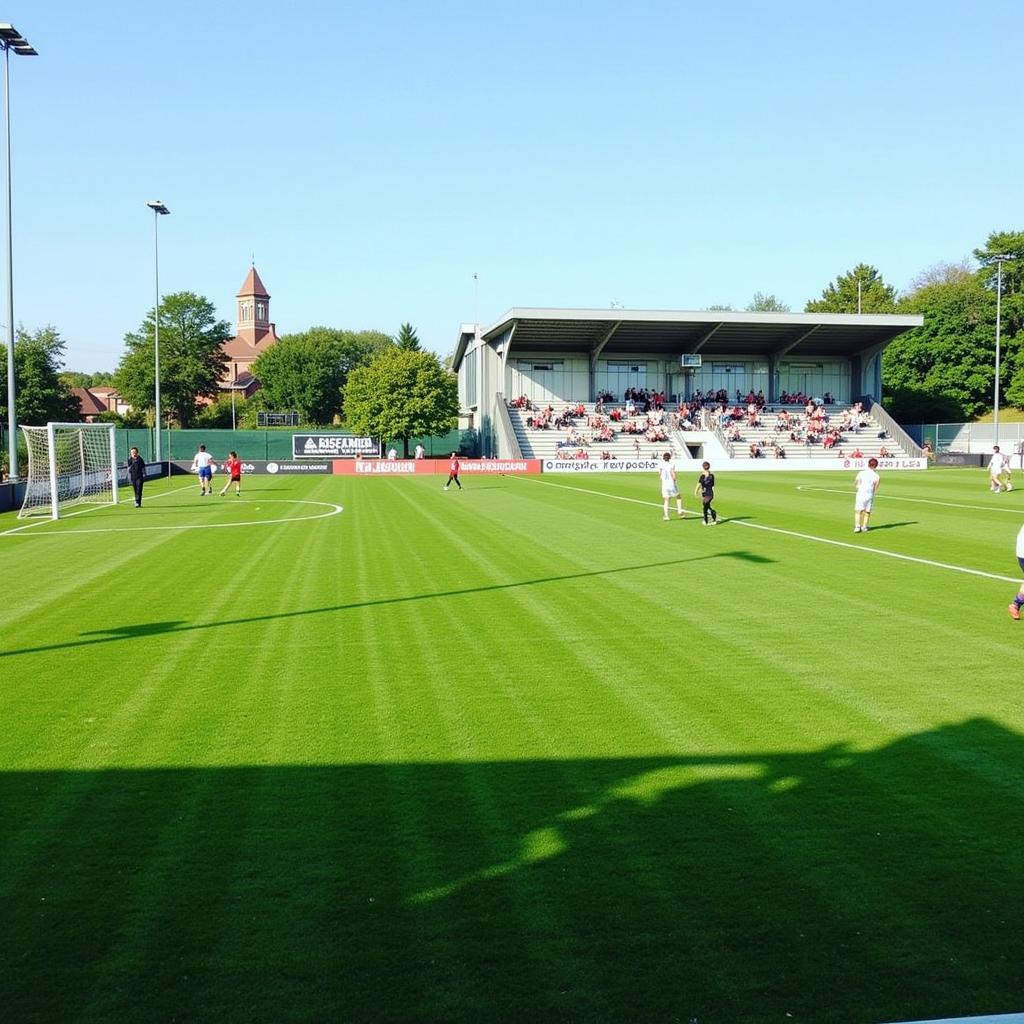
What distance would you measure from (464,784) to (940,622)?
778 centimetres

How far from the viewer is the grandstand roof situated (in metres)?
64.4

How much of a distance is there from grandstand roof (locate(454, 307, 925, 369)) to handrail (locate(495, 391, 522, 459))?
4754 mm

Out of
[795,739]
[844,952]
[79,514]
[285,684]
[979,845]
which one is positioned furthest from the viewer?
[79,514]

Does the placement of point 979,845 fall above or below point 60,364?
below

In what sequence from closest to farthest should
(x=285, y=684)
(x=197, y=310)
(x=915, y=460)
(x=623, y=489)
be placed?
(x=285, y=684) → (x=623, y=489) → (x=915, y=460) → (x=197, y=310)

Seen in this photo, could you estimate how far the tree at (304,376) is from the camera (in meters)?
112

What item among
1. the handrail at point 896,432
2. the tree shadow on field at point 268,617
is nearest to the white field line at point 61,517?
the tree shadow on field at point 268,617

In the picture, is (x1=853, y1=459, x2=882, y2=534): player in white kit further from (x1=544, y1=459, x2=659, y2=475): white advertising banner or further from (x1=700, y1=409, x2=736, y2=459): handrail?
(x1=700, y1=409, x2=736, y2=459): handrail

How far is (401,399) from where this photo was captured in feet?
233

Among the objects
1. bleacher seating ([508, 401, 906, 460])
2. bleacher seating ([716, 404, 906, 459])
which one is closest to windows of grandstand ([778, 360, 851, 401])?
bleacher seating ([716, 404, 906, 459])

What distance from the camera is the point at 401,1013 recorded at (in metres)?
3.94

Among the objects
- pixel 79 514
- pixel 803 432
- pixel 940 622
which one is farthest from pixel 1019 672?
pixel 803 432

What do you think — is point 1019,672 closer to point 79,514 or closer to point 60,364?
point 79,514

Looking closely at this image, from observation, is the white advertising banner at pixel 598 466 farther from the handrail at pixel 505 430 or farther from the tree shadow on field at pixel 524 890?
the tree shadow on field at pixel 524 890
